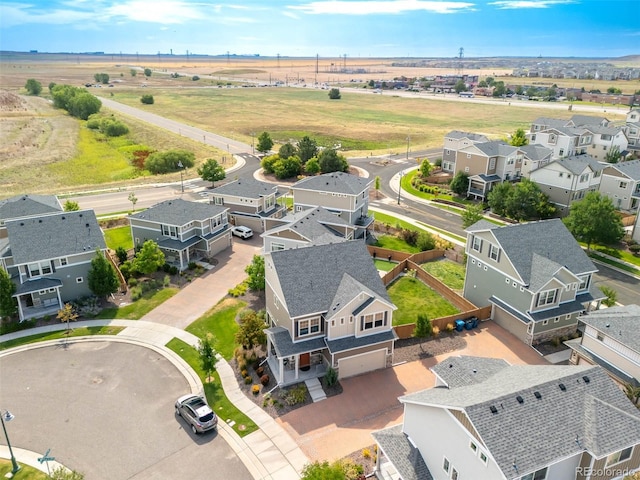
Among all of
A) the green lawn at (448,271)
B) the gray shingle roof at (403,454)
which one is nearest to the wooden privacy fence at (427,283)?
the green lawn at (448,271)

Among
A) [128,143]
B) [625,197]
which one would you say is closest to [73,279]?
[625,197]

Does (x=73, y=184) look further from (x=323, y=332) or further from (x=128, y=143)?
(x=323, y=332)

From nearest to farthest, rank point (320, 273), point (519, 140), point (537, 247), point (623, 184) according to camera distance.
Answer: point (320, 273) → point (537, 247) → point (623, 184) → point (519, 140)

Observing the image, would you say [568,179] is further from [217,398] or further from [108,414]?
[108,414]

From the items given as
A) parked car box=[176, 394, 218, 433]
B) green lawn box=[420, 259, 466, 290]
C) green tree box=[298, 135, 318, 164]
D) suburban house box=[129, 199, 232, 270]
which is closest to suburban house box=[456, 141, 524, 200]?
green lawn box=[420, 259, 466, 290]

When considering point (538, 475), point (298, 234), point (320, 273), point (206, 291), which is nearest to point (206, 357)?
point (320, 273)
